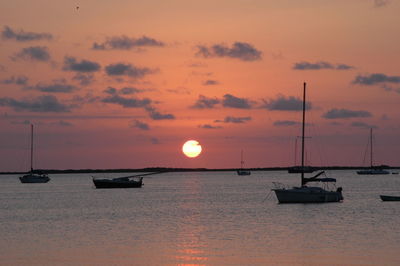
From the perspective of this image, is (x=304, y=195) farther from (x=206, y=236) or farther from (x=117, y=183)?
(x=117, y=183)

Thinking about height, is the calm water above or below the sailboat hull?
below

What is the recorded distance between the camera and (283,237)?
A: 61.4m

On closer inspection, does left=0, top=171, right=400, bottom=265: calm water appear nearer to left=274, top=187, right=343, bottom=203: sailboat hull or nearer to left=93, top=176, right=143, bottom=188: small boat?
left=274, top=187, right=343, bottom=203: sailboat hull

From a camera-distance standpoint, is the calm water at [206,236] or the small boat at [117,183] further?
the small boat at [117,183]

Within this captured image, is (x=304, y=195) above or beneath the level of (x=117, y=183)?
above

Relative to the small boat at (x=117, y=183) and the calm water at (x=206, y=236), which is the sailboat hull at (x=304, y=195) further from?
the small boat at (x=117, y=183)

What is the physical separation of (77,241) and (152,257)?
11869 millimetres

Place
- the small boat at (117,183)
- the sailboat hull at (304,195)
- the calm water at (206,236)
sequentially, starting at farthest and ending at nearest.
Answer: the small boat at (117,183) < the sailboat hull at (304,195) < the calm water at (206,236)

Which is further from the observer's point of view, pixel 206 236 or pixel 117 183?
pixel 117 183

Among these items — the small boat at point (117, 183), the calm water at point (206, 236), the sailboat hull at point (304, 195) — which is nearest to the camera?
the calm water at point (206, 236)

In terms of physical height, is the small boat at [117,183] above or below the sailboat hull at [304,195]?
below

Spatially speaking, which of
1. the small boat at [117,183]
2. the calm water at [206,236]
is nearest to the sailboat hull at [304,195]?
the calm water at [206,236]

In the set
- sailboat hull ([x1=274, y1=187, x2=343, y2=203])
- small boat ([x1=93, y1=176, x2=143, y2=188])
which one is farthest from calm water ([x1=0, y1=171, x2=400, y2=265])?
small boat ([x1=93, y1=176, x2=143, y2=188])

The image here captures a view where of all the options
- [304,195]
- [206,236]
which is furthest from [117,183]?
[206,236]
